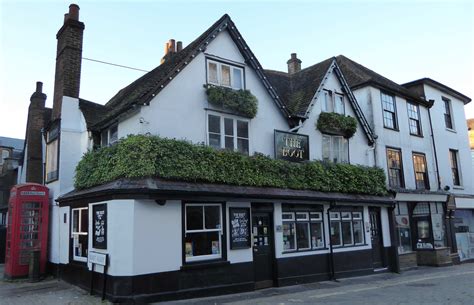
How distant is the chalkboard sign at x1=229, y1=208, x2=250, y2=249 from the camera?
12570 mm

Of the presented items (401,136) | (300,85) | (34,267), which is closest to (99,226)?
(34,267)

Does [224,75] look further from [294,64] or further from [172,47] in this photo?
[294,64]

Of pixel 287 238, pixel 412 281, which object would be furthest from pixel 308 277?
pixel 412 281

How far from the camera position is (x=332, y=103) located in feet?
59.2

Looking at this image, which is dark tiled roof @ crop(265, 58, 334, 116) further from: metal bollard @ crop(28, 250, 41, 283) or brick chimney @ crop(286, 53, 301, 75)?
metal bollard @ crop(28, 250, 41, 283)

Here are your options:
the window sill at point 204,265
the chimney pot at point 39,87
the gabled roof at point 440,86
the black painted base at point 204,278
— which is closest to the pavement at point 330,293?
the black painted base at point 204,278

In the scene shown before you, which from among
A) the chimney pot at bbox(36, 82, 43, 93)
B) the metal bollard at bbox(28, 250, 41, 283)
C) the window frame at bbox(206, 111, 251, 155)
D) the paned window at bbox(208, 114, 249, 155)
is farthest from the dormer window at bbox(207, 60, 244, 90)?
the chimney pot at bbox(36, 82, 43, 93)

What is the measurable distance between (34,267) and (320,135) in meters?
12.1

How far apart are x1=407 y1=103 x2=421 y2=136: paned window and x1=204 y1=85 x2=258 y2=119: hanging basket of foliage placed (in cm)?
1161

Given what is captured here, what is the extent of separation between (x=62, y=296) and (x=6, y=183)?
2980 cm

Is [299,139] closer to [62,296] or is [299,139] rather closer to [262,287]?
[262,287]

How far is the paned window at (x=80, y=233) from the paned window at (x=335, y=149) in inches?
382

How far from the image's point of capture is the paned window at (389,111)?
2069 centimetres

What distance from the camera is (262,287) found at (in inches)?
523
